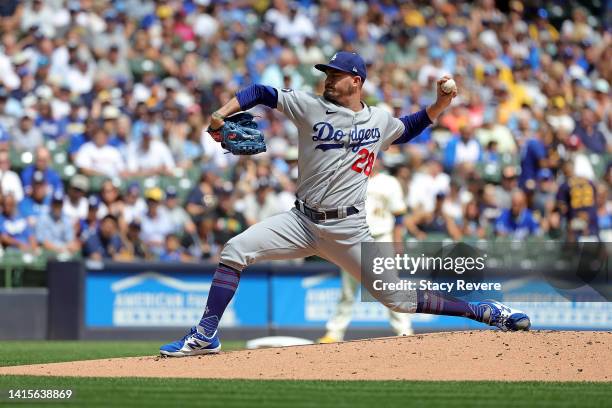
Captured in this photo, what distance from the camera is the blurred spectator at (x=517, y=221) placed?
16.1m

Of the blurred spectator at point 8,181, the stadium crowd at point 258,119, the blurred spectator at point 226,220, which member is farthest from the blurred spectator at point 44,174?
the blurred spectator at point 226,220

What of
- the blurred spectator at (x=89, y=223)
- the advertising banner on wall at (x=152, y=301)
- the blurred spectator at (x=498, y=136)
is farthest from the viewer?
the blurred spectator at (x=498, y=136)

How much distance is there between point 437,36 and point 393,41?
3.25ft

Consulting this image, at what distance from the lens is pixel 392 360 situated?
827 cm

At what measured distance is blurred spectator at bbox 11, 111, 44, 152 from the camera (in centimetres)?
1523

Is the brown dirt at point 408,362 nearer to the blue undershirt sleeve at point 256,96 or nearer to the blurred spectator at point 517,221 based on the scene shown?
the blue undershirt sleeve at point 256,96

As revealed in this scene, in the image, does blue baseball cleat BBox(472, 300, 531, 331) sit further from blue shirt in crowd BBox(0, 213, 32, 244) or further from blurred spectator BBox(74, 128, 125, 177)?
blurred spectator BBox(74, 128, 125, 177)

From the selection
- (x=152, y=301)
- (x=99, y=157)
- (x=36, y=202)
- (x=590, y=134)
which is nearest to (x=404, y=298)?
(x=152, y=301)

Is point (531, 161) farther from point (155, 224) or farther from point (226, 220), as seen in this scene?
point (155, 224)

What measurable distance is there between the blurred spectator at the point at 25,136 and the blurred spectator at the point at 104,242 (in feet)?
5.65

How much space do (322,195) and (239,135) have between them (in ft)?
2.42

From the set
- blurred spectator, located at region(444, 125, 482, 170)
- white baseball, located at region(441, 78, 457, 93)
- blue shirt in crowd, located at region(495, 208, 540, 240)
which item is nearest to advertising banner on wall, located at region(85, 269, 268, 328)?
blue shirt in crowd, located at region(495, 208, 540, 240)

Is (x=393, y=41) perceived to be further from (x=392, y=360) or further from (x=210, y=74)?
(x=392, y=360)

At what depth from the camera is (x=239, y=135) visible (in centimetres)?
798
